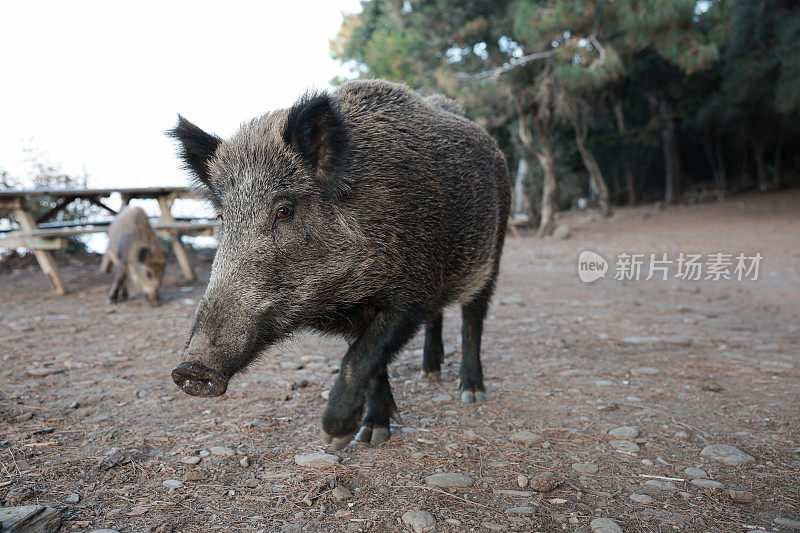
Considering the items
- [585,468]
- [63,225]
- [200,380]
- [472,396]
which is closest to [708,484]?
[585,468]

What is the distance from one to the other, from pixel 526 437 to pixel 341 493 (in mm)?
1006

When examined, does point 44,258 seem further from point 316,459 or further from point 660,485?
point 660,485

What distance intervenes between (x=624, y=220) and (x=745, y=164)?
45.3 feet

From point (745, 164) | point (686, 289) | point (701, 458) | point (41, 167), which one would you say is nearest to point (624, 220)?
point (686, 289)

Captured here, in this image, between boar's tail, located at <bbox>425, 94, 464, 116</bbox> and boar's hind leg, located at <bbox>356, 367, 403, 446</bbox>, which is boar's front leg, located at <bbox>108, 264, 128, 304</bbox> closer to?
boar's tail, located at <bbox>425, 94, 464, 116</bbox>

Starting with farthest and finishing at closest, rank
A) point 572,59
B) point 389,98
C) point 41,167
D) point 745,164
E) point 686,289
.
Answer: point 745,164, point 572,59, point 41,167, point 686,289, point 389,98

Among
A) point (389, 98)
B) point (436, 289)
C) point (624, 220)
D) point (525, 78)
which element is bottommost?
point (624, 220)

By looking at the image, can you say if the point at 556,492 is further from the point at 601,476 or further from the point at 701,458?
the point at 701,458

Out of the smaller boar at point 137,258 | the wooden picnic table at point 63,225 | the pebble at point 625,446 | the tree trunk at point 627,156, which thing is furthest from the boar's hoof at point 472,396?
the tree trunk at point 627,156

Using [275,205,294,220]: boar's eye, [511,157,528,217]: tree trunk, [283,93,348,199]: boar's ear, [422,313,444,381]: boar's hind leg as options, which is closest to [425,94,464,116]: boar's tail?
[422,313,444,381]: boar's hind leg

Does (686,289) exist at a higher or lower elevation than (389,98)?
lower

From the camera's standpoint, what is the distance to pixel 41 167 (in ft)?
32.2

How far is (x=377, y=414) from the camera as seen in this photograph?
2736mm

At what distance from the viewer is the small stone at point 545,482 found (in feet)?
7.16
